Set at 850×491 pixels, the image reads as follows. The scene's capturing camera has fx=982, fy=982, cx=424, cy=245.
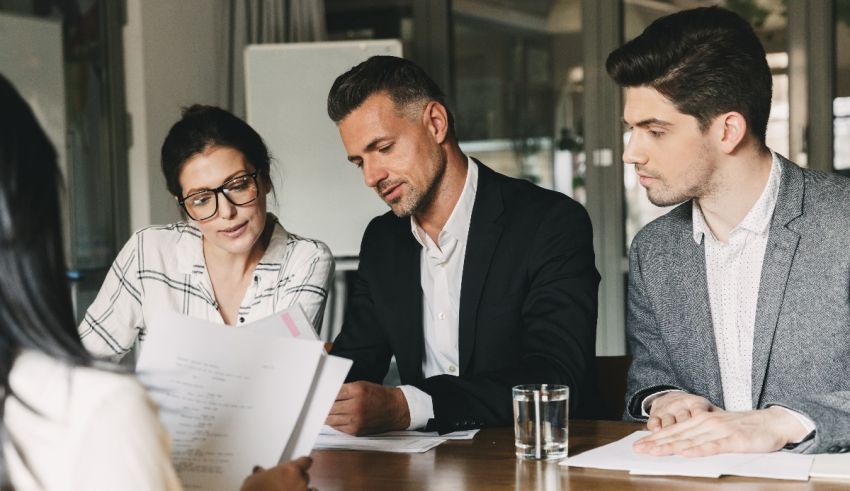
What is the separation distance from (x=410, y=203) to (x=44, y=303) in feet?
4.96

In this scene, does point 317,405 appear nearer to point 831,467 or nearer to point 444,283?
point 831,467

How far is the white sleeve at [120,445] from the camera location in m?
0.80

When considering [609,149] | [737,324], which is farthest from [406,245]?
[609,149]

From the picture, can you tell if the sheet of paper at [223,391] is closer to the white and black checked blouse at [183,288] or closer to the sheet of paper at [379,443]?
the sheet of paper at [379,443]

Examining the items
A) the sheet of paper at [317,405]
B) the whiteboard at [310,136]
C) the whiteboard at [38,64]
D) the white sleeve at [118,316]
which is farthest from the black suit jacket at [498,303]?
the whiteboard at [310,136]

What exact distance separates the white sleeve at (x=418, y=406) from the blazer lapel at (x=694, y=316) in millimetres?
535

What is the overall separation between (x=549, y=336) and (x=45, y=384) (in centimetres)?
135

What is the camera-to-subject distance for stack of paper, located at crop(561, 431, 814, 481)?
141cm

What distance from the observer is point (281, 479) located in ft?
4.10

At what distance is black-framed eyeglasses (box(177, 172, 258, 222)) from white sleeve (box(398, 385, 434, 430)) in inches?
31.2

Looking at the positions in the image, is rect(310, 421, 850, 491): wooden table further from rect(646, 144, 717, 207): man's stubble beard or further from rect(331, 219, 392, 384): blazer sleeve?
rect(331, 219, 392, 384): blazer sleeve

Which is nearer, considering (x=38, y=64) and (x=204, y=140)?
(x=204, y=140)

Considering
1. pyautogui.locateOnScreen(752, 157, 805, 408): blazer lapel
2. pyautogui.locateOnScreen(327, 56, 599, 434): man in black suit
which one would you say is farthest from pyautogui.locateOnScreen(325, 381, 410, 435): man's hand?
pyautogui.locateOnScreen(752, 157, 805, 408): blazer lapel

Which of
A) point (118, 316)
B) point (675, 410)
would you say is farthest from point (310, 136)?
point (675, 410)
